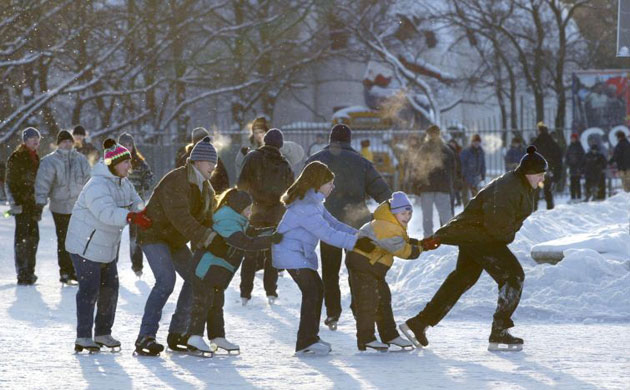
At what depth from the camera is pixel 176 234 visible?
8.54m

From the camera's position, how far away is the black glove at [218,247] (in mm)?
8422

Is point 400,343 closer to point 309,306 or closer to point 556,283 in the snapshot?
point 309,306

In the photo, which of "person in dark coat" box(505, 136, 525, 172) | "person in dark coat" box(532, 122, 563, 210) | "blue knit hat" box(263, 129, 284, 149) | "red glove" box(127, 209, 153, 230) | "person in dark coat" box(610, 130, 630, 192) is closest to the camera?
"red glove" box(127, 209, 153, 230)

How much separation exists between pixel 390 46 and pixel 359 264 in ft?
116

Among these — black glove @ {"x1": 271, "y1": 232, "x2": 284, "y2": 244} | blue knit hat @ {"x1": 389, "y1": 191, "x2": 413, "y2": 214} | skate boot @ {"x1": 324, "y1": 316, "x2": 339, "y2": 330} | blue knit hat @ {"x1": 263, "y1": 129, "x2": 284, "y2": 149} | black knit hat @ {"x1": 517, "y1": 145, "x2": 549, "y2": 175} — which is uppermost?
blue knit hat @ {"x1": 263, "y1": 129, "x2": 284, "y2": 149}

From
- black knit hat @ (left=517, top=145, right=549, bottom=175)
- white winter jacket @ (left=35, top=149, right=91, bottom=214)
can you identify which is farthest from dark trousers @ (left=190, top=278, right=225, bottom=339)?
white winter jacket @ (left=35, top=149, right=91, bottom=214)

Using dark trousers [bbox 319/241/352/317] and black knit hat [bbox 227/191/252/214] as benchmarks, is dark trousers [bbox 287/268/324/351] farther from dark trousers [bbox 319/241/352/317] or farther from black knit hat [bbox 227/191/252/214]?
dark trousers [bbox 319/241/352/317]

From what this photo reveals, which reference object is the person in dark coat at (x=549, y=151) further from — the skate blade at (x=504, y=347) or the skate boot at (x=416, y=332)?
the skate blade at (x=504, y=347)

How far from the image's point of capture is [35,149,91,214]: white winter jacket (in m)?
13.2

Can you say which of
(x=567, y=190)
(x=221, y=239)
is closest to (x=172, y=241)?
(x=221, y=239)

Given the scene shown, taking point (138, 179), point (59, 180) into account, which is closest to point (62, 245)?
point (59, 180)

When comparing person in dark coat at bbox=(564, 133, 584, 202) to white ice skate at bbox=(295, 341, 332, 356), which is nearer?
white ice skate at bbox=(295, 341, 332, 356)

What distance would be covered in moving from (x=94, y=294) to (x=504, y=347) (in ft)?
8.53

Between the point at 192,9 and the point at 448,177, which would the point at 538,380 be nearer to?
the point at 448,177
